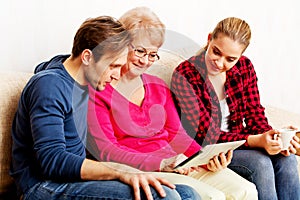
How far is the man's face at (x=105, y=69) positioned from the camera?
145 cm

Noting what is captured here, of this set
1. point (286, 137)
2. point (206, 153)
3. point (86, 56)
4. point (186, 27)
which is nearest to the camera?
point (86, 56)

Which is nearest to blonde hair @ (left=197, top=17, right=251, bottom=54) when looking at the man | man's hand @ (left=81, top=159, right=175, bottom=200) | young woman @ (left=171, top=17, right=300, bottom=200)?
young woman @ (left=171, top=17, right=300, bottom=200)

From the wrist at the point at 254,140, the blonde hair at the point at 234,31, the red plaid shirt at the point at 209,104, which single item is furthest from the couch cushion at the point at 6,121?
the wrist at the point at 254,140

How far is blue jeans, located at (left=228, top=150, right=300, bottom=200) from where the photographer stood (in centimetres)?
174

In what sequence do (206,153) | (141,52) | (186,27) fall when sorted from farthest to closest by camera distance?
(186,27) < (141,52) < (206,153)

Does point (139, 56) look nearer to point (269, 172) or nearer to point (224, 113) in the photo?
point (224, 113)

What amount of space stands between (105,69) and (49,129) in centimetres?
25

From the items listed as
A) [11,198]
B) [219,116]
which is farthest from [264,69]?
[11,198]

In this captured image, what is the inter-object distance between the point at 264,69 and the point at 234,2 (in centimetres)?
40

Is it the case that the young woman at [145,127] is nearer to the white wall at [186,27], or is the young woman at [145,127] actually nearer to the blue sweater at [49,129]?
the blue sweater at [49,129]

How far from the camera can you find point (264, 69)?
268 centimetres

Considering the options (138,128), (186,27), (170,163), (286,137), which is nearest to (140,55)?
(138,128)

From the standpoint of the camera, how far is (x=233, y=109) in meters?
1.95

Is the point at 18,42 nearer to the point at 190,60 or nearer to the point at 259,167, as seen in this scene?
the point at 190,60
